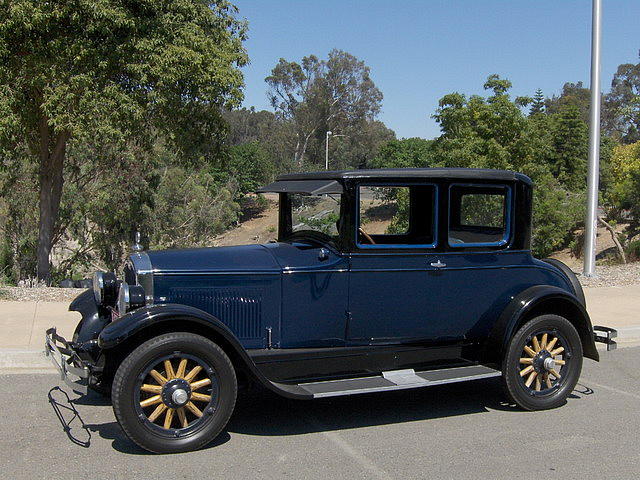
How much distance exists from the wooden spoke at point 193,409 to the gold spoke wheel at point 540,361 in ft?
8.29

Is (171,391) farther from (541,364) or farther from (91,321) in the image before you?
(541,364)

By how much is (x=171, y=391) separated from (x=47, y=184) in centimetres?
904

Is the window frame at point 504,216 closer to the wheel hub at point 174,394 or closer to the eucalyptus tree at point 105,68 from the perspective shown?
the wheel hub at point 174,394

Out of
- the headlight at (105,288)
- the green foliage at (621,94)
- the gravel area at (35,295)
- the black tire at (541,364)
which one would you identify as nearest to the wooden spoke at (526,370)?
the black tire at (541,364)

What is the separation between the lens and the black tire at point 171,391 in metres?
4.21

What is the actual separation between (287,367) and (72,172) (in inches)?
543

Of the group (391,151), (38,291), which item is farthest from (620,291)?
(391,151)

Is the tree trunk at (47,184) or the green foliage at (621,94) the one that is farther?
the green foliage at (621,94)

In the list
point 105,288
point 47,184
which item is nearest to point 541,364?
point 105,288

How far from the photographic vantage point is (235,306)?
4738 mm

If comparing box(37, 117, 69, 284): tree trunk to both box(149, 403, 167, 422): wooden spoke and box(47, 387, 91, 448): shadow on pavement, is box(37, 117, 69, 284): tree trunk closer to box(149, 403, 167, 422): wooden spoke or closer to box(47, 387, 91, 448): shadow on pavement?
box(47, 387, 91, 448): shadow on pavement

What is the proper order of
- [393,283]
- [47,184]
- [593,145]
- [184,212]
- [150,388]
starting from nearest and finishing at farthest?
[150,388]
[393,283]
[593,145]
[47,184]
[184,212]

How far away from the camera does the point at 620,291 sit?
10820mm

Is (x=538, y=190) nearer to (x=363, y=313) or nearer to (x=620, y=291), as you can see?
(x=620, y=291)
